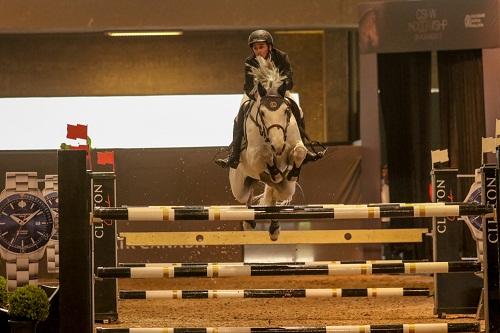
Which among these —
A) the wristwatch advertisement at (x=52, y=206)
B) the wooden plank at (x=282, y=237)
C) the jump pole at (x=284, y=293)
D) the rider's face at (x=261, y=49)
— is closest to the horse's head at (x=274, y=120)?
the rider's face at (x=261, y=49)

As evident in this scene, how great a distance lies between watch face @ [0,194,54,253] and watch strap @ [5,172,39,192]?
0.07m

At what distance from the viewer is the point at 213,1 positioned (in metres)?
11.5

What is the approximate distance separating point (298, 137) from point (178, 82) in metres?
8.40

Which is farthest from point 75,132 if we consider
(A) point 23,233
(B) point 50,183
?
(B) point 50,183

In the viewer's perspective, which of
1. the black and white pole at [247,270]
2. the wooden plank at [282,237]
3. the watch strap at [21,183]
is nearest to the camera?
the black and white pole at [247,270]

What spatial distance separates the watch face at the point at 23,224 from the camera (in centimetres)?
744

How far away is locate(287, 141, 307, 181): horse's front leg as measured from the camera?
16.5 feet

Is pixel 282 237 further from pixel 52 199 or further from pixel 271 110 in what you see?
pixel 271 110

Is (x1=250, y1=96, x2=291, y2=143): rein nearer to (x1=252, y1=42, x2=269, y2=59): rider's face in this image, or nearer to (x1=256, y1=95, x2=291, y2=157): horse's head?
(x1=256, y1=95, x2=291, y2=157): horse's head

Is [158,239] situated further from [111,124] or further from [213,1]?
[213,1]

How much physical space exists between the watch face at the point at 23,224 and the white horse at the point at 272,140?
102 inches

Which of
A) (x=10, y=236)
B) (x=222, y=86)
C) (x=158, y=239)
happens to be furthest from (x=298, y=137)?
(x=222, y=86)

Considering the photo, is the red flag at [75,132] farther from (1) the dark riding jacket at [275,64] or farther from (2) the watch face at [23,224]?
(2) the watch face at [23,224]

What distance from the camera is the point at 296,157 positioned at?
199 inches
